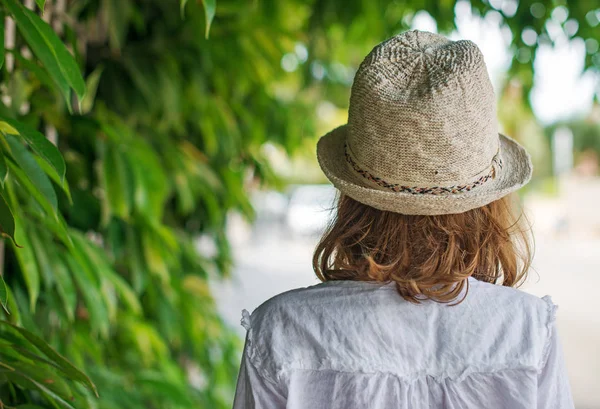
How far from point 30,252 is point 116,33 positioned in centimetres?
71

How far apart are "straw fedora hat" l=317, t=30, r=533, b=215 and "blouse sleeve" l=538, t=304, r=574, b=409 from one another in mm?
201

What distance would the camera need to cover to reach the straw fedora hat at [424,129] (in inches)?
40.6

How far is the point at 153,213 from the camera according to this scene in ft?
6.06

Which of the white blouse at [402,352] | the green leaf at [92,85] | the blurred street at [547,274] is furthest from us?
the blurred street at [547,274]

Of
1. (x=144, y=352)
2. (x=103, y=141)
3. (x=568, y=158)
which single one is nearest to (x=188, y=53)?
(x=103, y=141)

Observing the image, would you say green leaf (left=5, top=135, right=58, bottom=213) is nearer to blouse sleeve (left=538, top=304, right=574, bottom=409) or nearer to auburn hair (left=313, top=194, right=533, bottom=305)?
auburn hair (left=313, top=194, right=533, bottom=305)

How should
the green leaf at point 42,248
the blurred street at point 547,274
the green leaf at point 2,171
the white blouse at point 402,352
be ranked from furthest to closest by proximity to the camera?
the blurred street at point 547,274 < the green leaf at point 42,248 < the white blouse at point 402,352 < the green leaf at point 2,171

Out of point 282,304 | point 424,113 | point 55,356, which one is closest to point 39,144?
point 55,356

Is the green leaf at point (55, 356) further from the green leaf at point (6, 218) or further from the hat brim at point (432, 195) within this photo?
the hat brim at point (432, 195)

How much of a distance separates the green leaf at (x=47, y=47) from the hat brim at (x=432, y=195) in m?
0.37

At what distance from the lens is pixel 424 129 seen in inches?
40.7

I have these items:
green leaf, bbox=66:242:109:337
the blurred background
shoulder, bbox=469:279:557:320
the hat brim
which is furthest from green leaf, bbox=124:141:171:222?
shoulder, bbox=469:279:557:320

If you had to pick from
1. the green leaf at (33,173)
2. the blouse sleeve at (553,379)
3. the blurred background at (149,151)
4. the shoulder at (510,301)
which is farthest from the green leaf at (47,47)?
the blouse sleeve at (553,379)

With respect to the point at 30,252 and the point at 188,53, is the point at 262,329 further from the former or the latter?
the point at 188,53
